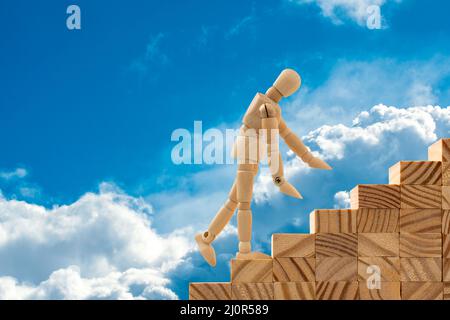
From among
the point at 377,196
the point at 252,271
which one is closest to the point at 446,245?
the point at 377,196

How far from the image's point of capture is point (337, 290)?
19.7ft

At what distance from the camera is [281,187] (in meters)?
6.36

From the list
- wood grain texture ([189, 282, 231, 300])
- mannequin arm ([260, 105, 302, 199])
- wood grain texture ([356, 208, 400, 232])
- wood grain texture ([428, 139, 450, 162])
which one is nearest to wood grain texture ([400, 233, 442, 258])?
wood grain texture ([356, 208, 400, 232])

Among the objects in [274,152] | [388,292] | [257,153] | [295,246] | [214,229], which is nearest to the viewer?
[388,292]

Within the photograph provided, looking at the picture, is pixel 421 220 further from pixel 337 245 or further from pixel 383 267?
pixel 337 245

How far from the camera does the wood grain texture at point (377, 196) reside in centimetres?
606

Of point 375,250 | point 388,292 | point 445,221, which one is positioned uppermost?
point 445,221

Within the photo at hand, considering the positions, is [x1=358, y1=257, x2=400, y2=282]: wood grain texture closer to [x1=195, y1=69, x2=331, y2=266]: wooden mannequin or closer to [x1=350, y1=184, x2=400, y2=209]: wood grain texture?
[x1=350, y1=184, x2=400, y2=209]: wood grain texture

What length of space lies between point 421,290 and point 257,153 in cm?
176

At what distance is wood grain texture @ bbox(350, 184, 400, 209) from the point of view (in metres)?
6.06
